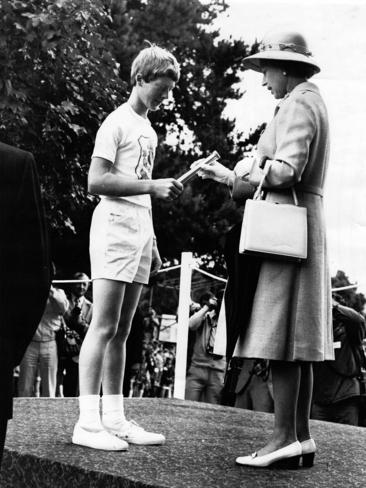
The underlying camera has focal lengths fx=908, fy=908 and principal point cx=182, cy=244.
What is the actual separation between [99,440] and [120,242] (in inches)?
35.6

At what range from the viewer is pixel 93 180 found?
13.7 ft

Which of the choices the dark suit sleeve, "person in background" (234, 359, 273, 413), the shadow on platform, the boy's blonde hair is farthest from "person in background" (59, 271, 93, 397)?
the dark suit sleeve

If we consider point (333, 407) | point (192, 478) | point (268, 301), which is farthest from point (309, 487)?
point (333, 407)

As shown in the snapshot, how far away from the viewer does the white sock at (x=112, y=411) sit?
14.3 ft

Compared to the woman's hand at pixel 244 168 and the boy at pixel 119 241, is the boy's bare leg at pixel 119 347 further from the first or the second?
the woman's hand at pixel 244 168

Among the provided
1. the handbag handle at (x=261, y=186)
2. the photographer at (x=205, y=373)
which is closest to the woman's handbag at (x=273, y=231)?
the handbag handle at (x=261, y=186)

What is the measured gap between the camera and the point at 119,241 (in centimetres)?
422

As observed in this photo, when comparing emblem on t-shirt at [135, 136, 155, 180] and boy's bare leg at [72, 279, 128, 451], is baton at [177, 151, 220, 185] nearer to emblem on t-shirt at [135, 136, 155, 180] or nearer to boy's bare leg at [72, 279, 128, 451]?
emblem on t-shirt at [135, 136, 155, 180]

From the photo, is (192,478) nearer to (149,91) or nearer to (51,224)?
(149,91)

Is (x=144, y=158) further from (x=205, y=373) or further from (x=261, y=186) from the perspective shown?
(x=205, y=373)

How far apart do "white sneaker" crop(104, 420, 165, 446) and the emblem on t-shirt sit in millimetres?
1209

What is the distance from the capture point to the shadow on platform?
3.56m

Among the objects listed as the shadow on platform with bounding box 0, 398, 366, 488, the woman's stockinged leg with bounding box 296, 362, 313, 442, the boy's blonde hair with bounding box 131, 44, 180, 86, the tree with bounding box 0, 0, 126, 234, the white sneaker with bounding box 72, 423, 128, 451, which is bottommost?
the shadow on platform with bounding box 0, 398, 366, 488

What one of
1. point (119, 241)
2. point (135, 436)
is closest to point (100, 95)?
point (119, 241)
